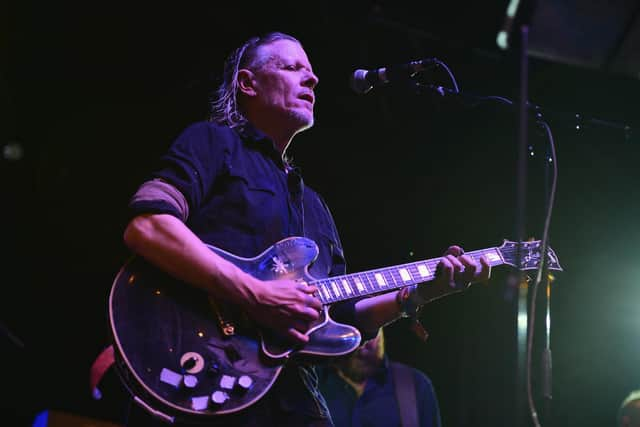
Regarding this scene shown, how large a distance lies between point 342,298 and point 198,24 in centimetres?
277

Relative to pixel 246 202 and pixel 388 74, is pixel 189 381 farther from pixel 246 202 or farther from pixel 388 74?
pixel 388 74

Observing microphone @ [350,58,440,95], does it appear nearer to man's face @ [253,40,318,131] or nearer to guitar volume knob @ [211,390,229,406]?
man's face @ [253,40,318,131]

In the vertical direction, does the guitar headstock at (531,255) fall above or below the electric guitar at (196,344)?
above

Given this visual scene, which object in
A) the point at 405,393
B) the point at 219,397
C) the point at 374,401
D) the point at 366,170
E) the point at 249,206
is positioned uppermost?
the point at 249,206

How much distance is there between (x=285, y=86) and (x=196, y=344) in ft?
4.95

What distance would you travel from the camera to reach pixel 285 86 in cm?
277

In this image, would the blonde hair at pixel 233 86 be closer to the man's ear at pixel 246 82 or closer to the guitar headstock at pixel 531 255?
the man's ear at pixel 246 82

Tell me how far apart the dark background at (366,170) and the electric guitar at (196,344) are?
→ 6.56 feet

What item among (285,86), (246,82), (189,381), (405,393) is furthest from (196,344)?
(405,393)

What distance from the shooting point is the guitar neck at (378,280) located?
90.7 inches

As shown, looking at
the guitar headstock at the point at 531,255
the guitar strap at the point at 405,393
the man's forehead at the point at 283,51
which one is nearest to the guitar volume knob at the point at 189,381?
the guitar headstock at the point at 531,255

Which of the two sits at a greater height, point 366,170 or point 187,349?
point 366,170

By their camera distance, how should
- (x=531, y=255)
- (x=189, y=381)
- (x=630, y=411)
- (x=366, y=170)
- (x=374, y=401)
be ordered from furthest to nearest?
(x=366, y=170) < (x=374, y=401) < (x=630, y=411) < (x=531, y=255) < (x=189, y=381)

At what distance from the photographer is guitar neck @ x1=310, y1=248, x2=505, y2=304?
7.55ft
